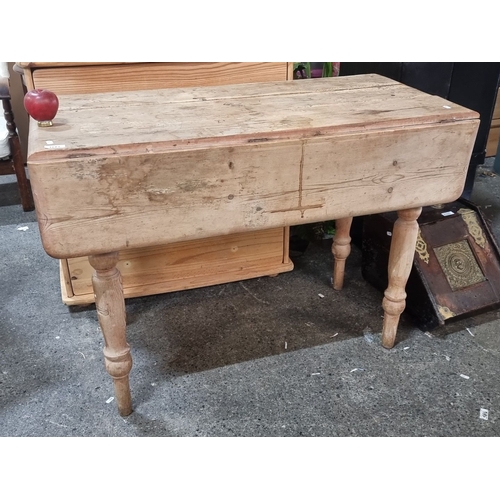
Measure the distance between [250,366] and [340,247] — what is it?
1.73 feet

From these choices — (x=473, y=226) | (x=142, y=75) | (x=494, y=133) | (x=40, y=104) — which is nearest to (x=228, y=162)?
(x=40, y=104)

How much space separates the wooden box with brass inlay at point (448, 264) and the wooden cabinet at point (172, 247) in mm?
409

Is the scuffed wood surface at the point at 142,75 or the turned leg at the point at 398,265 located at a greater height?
the scuffed wood surface at the point at 142,75

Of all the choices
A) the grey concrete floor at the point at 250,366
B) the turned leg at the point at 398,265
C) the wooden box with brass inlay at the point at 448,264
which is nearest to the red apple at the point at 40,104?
the grey concrete floor at the point at 250,366

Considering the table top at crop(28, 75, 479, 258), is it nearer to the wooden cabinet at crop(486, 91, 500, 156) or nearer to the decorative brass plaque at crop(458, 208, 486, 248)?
the decorative brass plaque at crop(458, 208, 486, 248)

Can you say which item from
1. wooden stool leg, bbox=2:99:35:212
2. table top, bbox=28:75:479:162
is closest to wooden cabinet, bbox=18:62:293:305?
table top, bbox=28:75:479:162

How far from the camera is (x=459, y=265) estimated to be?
5.86 feet

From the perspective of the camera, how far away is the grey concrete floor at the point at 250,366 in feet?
4.70

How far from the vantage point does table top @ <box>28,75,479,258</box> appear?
115 centimetres

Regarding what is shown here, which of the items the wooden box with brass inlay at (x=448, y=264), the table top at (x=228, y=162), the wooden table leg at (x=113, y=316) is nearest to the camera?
the table top at (x=228, y=162)

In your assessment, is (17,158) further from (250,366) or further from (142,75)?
(250,366)

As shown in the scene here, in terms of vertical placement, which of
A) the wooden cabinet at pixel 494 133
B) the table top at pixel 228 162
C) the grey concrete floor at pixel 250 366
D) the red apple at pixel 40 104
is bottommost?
the grey concrete floor at pixel 250 366

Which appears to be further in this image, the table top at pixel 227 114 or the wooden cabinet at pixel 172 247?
the wooden cabinet at pixel 172 247

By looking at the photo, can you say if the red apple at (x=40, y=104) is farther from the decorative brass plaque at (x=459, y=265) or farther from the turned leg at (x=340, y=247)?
the decorative brass plaque at (x=459, y=265)
